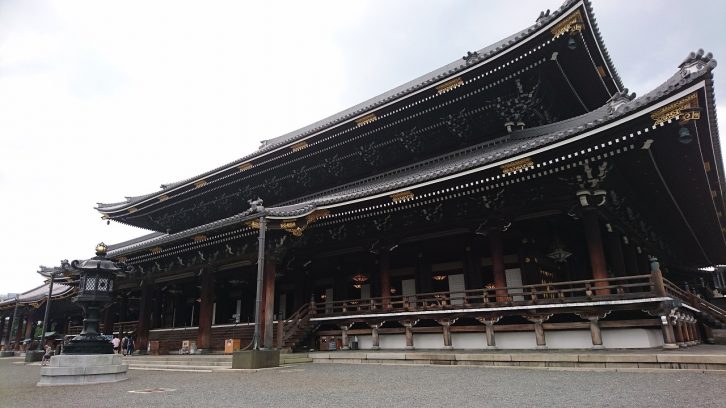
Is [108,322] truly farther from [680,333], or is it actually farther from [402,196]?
[680,333]

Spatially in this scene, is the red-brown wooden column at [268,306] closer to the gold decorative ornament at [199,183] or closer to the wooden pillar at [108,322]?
the gold decorative ornament at [199,183]

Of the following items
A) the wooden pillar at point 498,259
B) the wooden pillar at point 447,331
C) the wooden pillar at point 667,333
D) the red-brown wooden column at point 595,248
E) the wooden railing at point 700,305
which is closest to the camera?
the wooden pillar at point 667,333

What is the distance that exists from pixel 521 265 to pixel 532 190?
3.20 m

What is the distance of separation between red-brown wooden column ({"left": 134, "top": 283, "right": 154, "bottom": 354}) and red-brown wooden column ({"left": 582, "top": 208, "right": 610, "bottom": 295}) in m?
20.9

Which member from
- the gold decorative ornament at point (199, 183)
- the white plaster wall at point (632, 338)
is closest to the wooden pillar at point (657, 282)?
the white plaster wall at point (632, 338)

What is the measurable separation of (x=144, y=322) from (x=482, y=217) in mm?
18491

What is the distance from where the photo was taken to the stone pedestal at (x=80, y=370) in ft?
33.6

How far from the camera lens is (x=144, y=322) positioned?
22.7m

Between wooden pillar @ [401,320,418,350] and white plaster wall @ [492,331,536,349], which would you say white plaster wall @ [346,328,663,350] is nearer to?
white plaster wall @ [492,331,536,349]

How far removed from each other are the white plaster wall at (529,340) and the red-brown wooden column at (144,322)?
509 inches

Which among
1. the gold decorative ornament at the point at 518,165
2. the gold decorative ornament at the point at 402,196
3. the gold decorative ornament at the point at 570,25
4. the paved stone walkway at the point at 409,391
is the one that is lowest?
the paved stone walkway at the point at 409,391

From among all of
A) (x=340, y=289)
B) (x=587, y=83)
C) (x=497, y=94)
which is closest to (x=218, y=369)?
(x=340, y=289)

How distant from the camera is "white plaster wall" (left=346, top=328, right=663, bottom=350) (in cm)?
1173

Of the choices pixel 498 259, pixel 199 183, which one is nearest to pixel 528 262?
pixel 498 259
